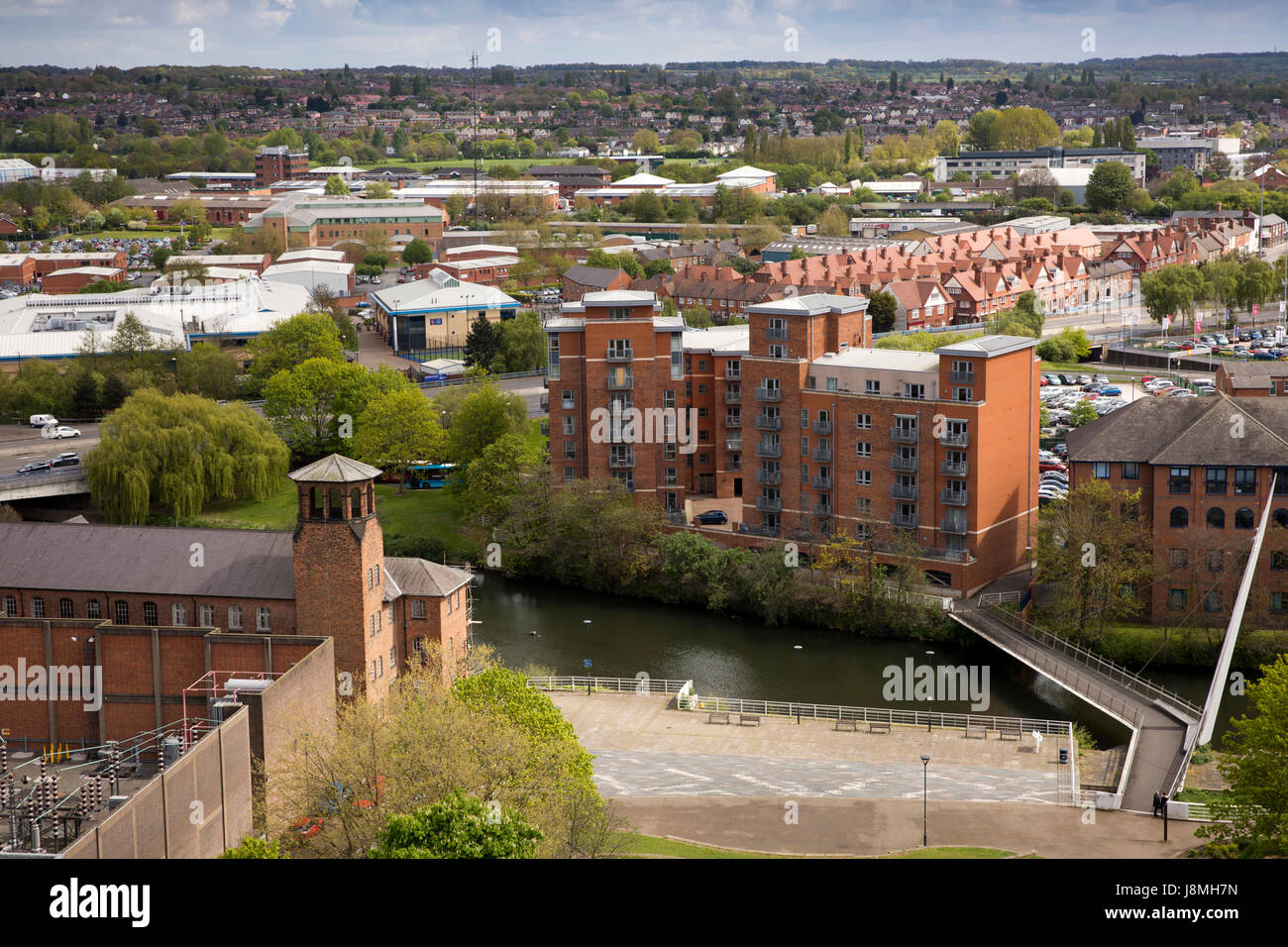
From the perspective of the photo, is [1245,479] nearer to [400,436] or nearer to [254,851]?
[254,851]

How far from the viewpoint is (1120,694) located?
35.6 metres

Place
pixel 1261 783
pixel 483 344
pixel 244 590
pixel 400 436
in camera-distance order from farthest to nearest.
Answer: pixel 483 344 → pixel 400 436 → pixel 244 590 → pixel 1261 783

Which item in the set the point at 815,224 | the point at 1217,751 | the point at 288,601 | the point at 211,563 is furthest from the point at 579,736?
the point at 815,224

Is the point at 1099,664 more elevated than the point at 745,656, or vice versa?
the point at 1099,664

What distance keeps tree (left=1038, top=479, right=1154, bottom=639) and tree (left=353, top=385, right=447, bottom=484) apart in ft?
82.3

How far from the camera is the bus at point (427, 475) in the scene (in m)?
57.1

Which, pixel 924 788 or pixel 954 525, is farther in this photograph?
pixel 954 525

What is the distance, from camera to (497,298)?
8719cm

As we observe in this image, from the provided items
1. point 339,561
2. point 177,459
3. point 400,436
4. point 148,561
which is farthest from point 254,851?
point 400,436

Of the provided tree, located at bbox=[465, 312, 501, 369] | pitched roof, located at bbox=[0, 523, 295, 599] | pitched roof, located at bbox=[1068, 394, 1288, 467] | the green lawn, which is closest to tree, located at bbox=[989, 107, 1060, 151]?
tree, located at bbox=[465, 312, 501, 369]

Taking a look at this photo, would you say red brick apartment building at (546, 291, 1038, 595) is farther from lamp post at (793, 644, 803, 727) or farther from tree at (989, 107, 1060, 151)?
tree at (989, 107, 1060, 151)

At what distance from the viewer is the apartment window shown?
3900cm

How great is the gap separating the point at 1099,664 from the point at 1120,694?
7.55 feet
